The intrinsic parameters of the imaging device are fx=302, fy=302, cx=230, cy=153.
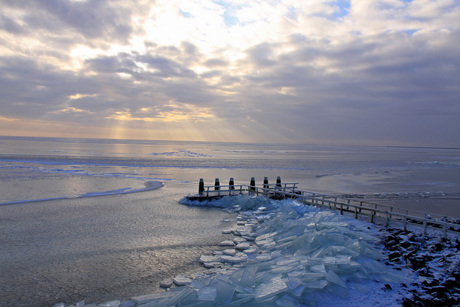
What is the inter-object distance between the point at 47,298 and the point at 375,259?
864 cm

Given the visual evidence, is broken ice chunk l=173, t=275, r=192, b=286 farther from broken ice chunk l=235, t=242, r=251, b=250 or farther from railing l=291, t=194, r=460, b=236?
railing l=291, t=194, r=460, b=236

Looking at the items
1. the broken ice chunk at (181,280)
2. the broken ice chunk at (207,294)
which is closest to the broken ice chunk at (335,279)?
the broken ice chunk at (207,294)

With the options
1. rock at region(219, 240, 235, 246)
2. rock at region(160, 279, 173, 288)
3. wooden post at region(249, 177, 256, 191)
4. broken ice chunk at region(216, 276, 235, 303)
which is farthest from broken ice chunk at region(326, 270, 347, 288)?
wooden post at region(249, 177, 256, 191)

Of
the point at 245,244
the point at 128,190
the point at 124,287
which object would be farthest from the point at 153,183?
the point at 124,287

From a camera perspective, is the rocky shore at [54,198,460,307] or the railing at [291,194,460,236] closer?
the rocky shore at [54,198,460,307]

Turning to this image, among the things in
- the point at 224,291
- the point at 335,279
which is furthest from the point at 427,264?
the point at 224,291

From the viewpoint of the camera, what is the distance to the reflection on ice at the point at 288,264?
648cm

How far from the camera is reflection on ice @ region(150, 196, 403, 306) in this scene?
21.3ft

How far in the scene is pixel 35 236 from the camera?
1217 centimetres

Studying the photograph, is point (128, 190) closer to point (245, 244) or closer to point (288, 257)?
point (245, 244)

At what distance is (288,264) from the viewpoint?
816cm

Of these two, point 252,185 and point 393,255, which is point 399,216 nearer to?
point 393,255

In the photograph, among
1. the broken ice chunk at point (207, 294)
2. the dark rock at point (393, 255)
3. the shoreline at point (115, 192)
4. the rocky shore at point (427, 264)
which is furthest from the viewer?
the shoreline at point (115, 192)

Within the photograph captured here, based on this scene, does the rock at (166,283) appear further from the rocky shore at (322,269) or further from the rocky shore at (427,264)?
the rocky shore at (427,264)
